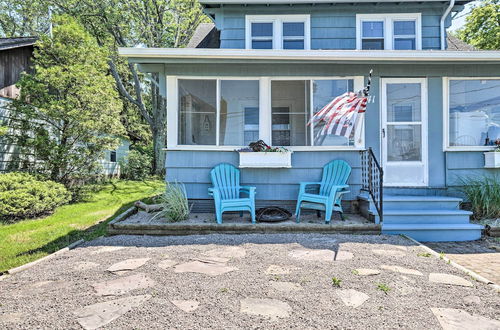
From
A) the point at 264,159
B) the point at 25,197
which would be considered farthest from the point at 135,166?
the point at 264,159

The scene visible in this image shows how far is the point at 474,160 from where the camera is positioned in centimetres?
509

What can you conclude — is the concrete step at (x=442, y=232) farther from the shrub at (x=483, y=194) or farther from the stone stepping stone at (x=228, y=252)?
the stone stepping stone at (x=228, y=252)

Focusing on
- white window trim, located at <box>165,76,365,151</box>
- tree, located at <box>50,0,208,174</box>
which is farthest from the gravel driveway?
tree, located at <box>50,0,208,174</box>

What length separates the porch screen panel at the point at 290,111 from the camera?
5148 mm

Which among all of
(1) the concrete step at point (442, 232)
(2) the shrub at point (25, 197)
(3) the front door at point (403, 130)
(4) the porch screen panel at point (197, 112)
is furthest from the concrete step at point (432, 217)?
(2) the shrub at point (25, 197)

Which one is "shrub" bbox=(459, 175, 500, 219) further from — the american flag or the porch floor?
the american flag

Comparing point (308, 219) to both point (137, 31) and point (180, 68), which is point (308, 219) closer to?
point (180, 68)

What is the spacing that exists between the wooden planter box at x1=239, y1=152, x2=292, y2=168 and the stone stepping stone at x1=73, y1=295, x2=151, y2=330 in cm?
297

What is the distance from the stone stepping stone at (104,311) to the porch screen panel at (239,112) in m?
3.31

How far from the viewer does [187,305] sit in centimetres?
208

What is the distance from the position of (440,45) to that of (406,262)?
513 cm

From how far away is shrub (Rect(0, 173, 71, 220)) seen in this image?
4996mm

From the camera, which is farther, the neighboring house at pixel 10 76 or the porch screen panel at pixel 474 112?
the neighboring house at pixel 10 76

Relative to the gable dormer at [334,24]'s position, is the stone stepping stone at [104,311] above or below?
below
